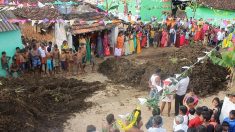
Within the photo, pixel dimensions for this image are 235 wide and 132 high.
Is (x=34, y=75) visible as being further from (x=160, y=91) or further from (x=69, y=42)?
(x=160, y=91)

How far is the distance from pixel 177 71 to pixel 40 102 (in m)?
5.61

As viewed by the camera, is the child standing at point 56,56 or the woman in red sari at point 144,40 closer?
the child standing at point 56,56

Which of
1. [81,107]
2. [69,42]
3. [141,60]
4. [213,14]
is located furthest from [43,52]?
[213,14]

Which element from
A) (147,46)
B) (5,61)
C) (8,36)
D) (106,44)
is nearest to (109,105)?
(5,61)

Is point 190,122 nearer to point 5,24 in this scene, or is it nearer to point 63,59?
point 63,59

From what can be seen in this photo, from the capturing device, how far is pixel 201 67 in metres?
15.4

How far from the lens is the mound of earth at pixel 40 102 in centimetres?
1111

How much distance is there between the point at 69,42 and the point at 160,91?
8.01m

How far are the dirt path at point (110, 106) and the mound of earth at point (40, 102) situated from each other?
319mm

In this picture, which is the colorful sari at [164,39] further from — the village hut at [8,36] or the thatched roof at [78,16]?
the village hut at [8,36]

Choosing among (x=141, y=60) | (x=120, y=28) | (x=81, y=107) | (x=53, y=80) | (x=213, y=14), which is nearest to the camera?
(x=81, y=107)

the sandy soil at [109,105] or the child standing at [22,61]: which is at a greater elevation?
the child standing at [22,61]

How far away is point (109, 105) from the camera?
1395cm

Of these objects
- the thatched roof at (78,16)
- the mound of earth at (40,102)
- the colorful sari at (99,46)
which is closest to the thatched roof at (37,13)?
the thatched roof at (78,16)
